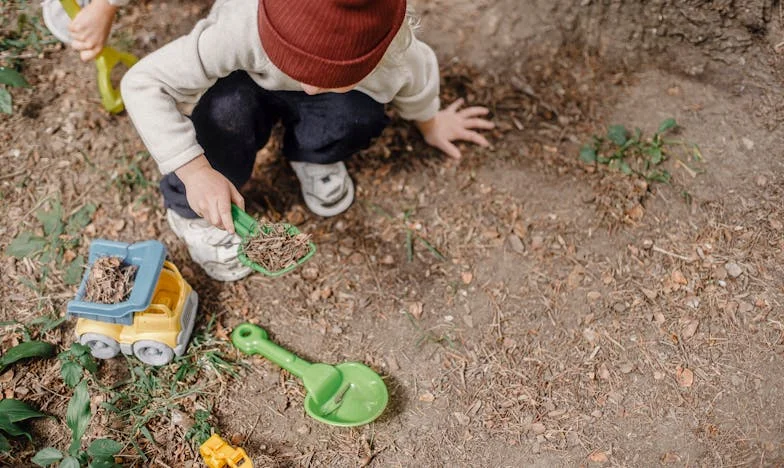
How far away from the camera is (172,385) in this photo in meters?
1.87

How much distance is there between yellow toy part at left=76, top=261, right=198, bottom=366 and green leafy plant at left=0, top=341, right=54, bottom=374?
0.13 metres

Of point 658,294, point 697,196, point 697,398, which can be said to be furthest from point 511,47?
point 697,398

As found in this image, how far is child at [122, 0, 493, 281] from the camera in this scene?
147 cm

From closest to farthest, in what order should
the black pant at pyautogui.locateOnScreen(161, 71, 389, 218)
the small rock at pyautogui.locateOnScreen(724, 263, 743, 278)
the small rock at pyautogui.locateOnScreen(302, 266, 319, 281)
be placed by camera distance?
the black pant at pyautogui.locateOnScreen(161, 71, 389, 218), the small rock at pyautogui.locateOnScreen(724, 263, 743, 278), the small rock at pyautogui.locateOnScreen(302, 266, 319, 281)

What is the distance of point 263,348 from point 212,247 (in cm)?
35

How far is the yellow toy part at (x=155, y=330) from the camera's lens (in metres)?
1.80

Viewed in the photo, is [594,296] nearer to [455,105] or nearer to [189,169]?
[455,105]

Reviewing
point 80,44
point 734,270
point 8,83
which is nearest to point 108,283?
point 80,44

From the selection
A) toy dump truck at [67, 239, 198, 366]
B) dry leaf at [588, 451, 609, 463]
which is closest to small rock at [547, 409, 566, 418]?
dry leaf at [588, 451, 609, 463]

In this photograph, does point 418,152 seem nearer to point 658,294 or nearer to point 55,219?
point 658,294

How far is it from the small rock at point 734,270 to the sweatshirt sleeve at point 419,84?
0.99 meters

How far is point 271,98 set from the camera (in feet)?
6.39

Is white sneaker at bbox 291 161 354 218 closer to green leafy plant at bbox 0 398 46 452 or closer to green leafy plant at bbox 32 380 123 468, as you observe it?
green leafy plant at bbox 32 380 123 468

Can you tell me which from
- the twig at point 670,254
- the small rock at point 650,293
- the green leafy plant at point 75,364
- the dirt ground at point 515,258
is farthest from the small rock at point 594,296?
the green leafy plant at point 75,364
